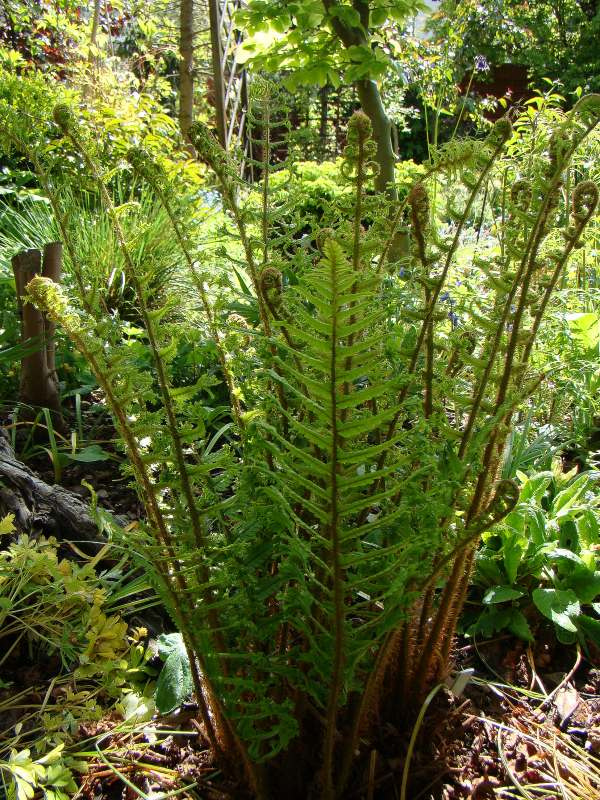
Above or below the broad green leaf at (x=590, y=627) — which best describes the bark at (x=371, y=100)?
above

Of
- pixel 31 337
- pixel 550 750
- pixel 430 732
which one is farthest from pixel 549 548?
pixel 31 337

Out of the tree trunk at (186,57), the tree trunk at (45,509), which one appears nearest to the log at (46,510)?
the tree trunk at (45,509)

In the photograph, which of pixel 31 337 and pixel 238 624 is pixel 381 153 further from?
pixel 238 624

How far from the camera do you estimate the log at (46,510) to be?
5.58 ft

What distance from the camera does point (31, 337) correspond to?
2.32m

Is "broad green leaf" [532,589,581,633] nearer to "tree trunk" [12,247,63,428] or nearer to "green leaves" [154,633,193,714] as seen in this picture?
"green leaves" [154,633,193,714]

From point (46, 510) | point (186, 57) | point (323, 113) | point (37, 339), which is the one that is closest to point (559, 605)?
point (46, 510)

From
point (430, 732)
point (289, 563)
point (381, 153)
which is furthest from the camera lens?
point (381, 153)

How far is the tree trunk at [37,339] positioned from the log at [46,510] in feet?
1.98

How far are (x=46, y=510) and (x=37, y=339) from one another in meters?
0.78

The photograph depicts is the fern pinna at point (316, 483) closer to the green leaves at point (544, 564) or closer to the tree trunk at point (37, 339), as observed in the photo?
the green leaves at point (544, 564)

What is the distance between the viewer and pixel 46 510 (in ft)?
5.79

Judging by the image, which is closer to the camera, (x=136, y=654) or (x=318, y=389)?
(x=318, y=389)

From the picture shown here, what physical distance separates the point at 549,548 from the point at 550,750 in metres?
0.50
